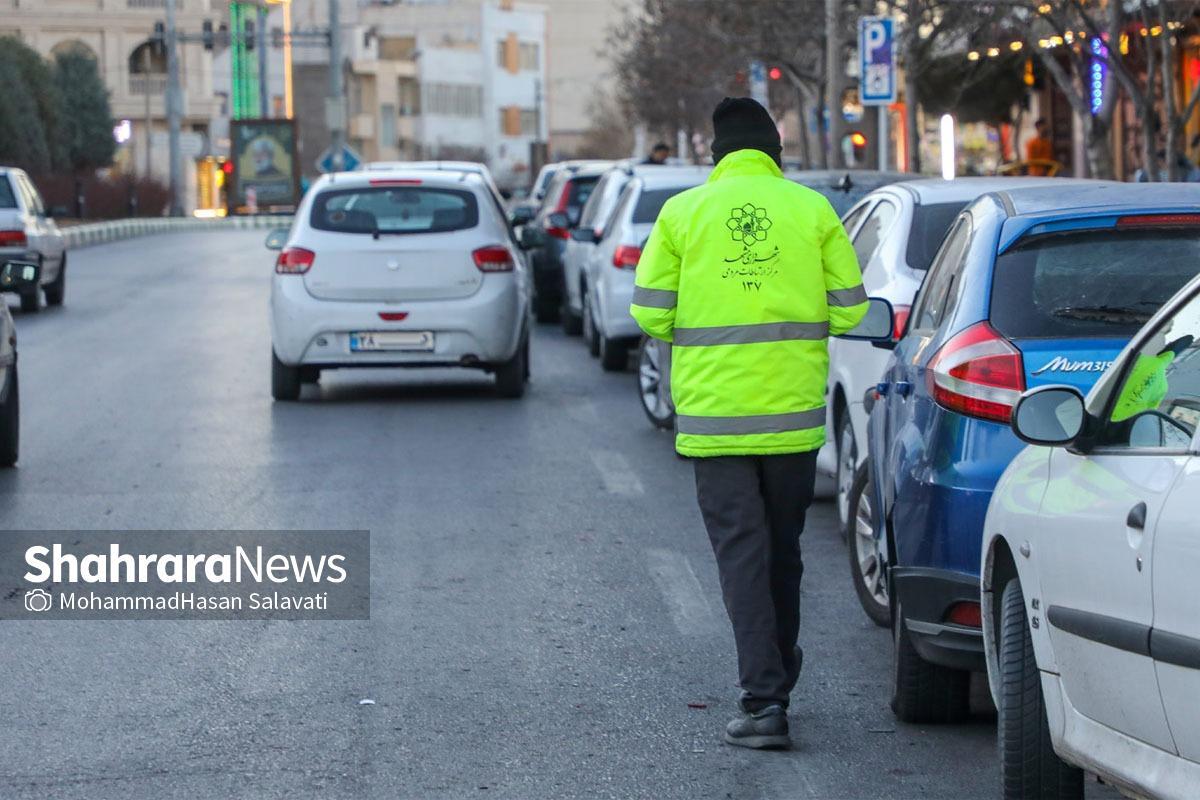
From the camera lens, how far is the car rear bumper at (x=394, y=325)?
49.6ft

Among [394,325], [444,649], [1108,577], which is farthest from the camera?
[394,325]

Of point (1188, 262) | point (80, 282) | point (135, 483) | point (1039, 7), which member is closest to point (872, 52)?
point (1039, 7)

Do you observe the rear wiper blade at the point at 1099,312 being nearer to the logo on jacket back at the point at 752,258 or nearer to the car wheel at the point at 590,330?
the logo on jacket back at the point at 752,258

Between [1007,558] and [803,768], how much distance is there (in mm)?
1028

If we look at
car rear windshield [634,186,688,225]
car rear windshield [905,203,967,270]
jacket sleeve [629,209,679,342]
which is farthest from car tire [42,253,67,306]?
jacket sleeve [629,209,679,342]

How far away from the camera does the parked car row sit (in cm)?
421

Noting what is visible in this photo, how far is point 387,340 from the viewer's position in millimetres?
15250

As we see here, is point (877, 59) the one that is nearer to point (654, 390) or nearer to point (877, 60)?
point (877, 60)

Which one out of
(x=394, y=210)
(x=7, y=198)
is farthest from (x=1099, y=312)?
(x=7, y=198)

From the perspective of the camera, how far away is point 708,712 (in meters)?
6.55

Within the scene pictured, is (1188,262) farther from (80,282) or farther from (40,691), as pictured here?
(80,282)

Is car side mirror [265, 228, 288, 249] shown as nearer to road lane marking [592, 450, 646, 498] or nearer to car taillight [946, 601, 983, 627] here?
road lane marking [592, 450, 646, 498]

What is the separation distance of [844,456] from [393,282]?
621 centimetres

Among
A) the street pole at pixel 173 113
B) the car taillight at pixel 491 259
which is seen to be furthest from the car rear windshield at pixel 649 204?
the street pole at pixel 173 113
